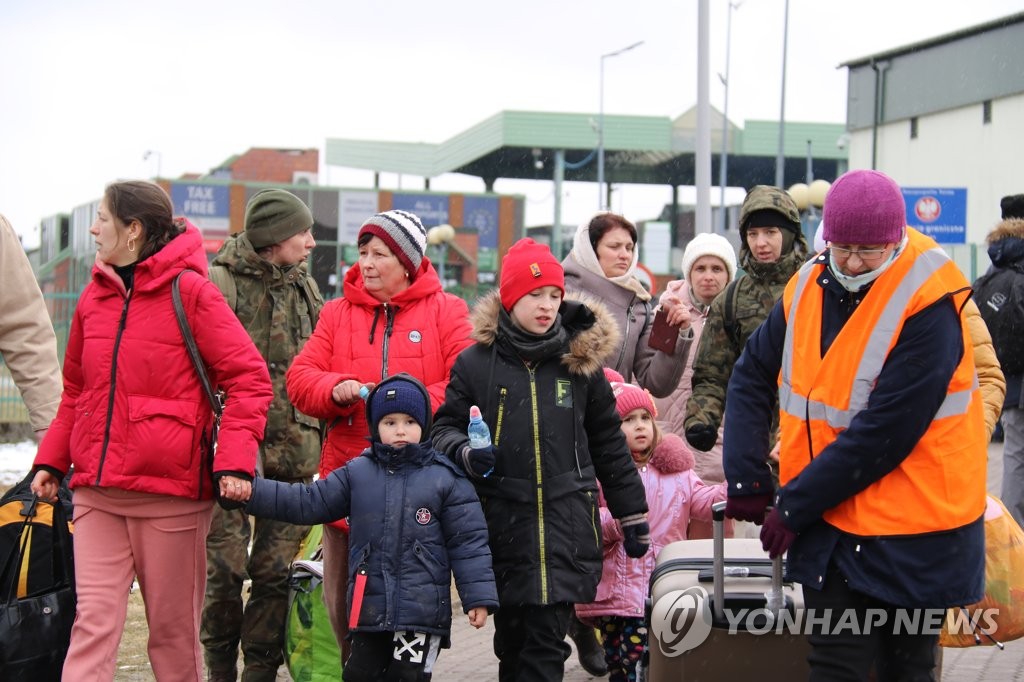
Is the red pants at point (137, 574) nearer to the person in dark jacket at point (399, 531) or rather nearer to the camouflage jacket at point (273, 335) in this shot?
the person in dark jacket at point (399, 531)

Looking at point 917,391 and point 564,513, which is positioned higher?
point 917,391

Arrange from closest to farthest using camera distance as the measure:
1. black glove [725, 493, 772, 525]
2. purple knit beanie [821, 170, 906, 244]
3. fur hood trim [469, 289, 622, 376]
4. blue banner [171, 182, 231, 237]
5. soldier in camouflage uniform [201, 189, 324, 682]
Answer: purple knit beanie [821, 170, 906, 244]
black glove [725, 493, 772, 525]
fur hood trim [469, 289, 622, 376]
soldier in camouflage uniform [201, 189, 324, 682]
blue banner [171, 182, 231, 237]

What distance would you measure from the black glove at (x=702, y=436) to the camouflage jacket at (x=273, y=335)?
177 cm

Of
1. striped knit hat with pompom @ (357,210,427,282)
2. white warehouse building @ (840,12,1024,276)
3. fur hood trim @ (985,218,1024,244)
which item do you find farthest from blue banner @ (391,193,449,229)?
striped knit hat with pompom @ (357,210,427,282)

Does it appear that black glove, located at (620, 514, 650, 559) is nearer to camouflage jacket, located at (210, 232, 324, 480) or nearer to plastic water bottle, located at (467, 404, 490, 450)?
plastic water bottle, located at (467, 404, 490, 450)

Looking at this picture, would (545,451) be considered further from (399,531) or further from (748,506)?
(748,506)

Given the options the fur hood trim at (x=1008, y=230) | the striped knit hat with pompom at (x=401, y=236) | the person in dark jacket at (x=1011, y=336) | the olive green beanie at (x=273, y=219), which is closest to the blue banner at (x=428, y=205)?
the fur hood trim at (x=1008, y=230)

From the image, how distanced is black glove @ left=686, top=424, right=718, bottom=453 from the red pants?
1.91 metres

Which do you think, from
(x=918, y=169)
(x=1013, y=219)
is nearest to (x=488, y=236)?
(x=918, y=169)

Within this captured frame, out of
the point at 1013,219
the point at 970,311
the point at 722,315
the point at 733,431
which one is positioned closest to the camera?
the point at 733,431

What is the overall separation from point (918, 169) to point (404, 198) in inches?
916

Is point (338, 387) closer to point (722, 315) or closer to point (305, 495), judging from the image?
point (305, 495)

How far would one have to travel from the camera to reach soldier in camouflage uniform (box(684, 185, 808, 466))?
5883 millimetres

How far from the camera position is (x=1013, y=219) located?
8133 millimetres
